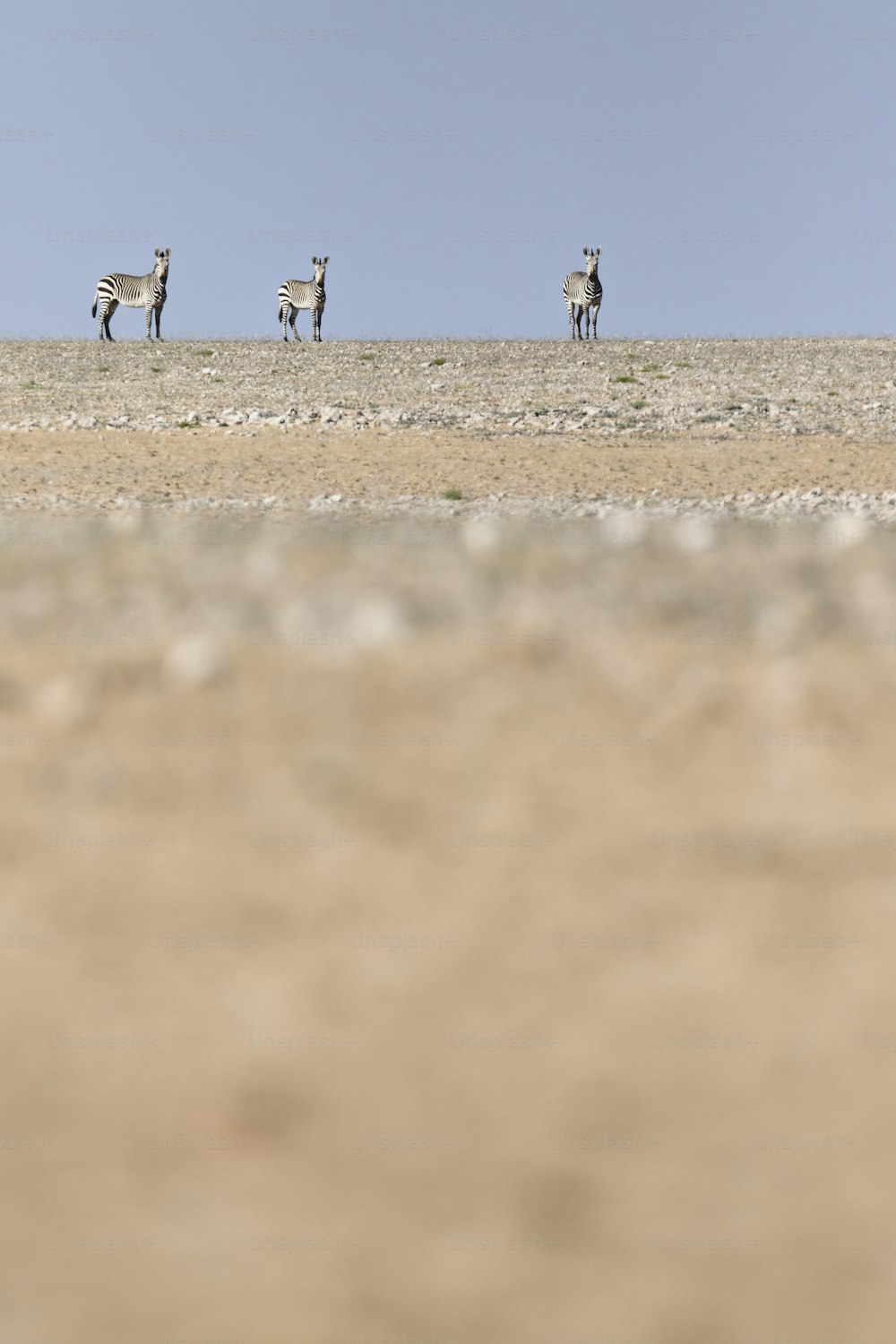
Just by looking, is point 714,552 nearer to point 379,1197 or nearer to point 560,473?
point 379,1197

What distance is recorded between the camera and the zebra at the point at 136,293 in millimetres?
44156

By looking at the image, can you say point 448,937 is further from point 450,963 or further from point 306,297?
point 306,297

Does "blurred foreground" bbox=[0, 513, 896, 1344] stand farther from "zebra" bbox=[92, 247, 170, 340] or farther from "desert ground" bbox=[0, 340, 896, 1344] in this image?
"zebra" bbox=[92, 247, 170, 340]

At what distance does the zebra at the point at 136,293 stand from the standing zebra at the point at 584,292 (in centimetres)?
1305

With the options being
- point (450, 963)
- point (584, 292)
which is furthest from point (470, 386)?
point (450, 963)

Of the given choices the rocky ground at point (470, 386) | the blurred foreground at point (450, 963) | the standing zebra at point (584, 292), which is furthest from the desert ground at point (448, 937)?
the standing zebra at point (584, 292)

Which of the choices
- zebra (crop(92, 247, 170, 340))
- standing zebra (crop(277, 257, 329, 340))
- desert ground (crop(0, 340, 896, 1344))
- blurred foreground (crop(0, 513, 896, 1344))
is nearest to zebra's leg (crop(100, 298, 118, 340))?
zebra (crop(92, 247, 170, 340))

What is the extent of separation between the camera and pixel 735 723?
740 centimetres

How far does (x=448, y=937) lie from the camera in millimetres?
5777

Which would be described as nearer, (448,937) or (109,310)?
(448,937)

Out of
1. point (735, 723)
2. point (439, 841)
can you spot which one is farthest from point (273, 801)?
point (735, 723)

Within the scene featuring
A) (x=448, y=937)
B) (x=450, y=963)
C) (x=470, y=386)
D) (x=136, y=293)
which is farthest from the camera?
(x=136, y=293)

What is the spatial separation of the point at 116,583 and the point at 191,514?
409 centimetres

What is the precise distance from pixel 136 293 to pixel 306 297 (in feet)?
17.9
